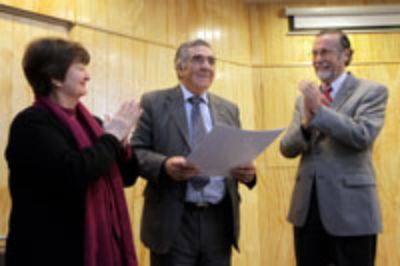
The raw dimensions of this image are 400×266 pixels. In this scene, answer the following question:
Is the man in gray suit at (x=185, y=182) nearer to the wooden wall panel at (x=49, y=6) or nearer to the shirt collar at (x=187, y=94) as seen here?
the shirt collar at (x=187, y=94)

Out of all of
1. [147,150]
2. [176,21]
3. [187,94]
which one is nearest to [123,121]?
[147,150]

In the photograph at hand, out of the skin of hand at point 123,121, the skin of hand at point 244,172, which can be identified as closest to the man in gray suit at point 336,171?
the skin of hand at point 244,172

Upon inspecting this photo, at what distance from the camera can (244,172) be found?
6.10ft

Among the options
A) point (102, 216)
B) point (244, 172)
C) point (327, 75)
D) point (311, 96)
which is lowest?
point (102, 216)

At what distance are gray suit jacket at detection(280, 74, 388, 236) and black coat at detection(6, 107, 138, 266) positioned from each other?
969 millimetres

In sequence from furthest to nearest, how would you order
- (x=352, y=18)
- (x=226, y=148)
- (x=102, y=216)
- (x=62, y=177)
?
(x=352, y=18), (x=226, y=148), (x=102, y=216), (x=62, y=177)

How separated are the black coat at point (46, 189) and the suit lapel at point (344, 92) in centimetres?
113

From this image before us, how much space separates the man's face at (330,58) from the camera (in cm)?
208

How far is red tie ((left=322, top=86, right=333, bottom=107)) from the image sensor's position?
2033 millimetres

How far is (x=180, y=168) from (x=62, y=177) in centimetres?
54

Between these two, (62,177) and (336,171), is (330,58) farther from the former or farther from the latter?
(62,177)

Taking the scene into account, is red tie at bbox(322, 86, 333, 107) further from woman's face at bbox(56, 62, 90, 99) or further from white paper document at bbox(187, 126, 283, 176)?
woman's face at bbox(56, 62, 90, 99)

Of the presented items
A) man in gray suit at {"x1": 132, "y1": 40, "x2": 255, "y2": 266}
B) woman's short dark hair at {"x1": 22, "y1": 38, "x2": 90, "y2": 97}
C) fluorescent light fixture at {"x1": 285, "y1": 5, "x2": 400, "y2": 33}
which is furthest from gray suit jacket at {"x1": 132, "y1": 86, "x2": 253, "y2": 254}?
fluorescent light fixture at {"x1": 285, "y1": 5, "x2": 400, "y2": 33}

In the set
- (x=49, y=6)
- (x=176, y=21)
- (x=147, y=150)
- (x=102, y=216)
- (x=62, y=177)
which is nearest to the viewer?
(x=62, y=177)
